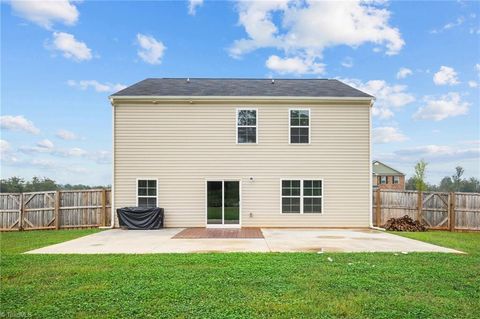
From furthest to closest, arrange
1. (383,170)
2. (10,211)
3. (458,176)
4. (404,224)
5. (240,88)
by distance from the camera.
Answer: (383,170) → (458,176) → (240,88) → (10,211) → (404,224)

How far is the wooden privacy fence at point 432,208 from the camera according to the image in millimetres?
13531

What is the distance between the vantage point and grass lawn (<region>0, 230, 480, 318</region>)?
4344mm

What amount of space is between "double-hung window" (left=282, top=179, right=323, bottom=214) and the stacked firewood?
2.81 metres

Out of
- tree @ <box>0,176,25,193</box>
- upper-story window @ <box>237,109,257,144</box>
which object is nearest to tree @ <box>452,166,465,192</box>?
upper-story window @ <box>237,109,257,144</box>

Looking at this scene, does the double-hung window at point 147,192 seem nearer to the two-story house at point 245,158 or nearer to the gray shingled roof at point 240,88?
the two-story house at point 245,158

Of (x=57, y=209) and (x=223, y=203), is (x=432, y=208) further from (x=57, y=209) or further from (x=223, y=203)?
(x=57, y=209)

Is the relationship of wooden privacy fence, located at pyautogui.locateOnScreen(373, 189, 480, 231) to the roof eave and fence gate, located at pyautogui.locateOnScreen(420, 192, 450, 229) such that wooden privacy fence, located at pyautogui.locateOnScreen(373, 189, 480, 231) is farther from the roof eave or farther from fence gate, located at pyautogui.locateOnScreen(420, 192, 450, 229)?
the roof eave

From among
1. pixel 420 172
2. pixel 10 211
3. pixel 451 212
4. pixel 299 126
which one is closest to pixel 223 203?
pixel 299 126

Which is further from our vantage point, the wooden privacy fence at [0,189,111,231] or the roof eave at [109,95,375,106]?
the wooden privacy fence at [0,189,111,231]

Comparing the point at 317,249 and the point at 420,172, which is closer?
the point at 317,249

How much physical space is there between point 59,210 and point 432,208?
15173 millimetres

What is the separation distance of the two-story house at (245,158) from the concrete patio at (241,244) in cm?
202

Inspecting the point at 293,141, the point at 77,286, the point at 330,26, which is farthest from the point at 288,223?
the point at 77,286

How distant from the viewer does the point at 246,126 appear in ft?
46.4
